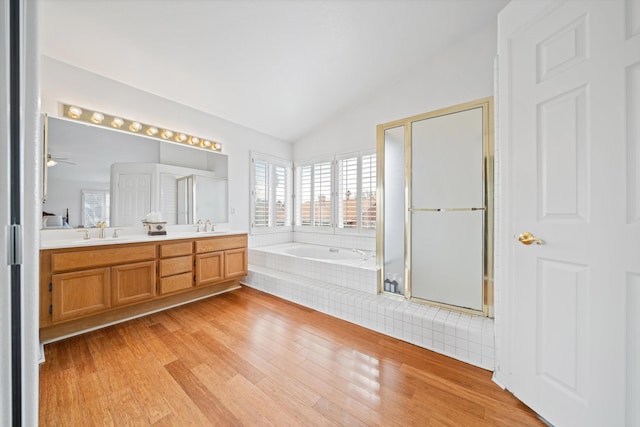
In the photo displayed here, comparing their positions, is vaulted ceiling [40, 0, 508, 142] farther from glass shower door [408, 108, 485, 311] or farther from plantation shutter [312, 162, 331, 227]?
plantation shutter [312, 162, 331, 227]

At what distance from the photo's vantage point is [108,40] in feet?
6.70

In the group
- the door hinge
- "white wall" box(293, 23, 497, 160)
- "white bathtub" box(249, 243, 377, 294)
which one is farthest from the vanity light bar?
the door hinge

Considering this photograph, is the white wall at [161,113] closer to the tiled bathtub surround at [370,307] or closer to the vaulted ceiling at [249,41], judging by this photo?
the vaulted ceiling at [249,41]

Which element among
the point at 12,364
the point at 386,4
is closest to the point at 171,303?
the point at 12,364

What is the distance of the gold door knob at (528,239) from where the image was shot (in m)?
1.25

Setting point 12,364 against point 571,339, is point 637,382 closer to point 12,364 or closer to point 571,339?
point 571,339

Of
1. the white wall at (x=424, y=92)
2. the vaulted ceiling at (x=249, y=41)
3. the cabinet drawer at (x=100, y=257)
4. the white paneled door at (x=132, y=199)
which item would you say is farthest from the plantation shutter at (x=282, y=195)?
the cabinet drawer at (x=100, y=257)

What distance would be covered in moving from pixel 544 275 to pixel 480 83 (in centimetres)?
209

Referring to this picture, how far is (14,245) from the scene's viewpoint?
1.75 feet

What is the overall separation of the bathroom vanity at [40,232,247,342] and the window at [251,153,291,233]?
36.0 inches

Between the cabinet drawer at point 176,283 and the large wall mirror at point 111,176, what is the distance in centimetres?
72

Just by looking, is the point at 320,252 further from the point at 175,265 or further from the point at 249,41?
the point at 249,41

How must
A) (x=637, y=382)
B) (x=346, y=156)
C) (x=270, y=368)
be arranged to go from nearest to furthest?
1. (x=637, y=382)
2. (x=270, y=368)
3. (x=346, y=156)

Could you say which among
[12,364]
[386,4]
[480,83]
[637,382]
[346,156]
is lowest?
[637,382]
